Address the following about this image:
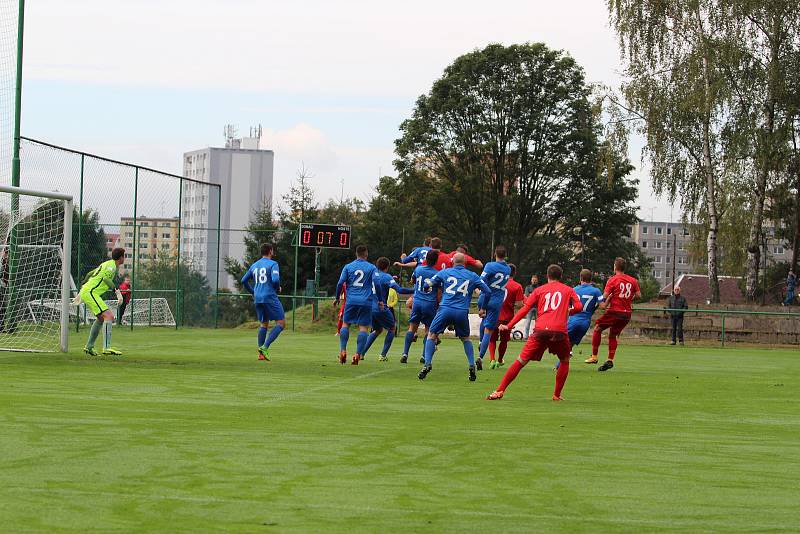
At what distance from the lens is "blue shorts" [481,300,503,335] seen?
20.3m

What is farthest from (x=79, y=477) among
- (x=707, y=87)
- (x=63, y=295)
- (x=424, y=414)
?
(x=707, y=87)

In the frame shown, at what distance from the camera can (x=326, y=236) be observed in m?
36.6

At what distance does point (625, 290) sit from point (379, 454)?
1363 cm

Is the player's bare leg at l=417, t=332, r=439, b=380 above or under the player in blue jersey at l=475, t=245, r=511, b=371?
under

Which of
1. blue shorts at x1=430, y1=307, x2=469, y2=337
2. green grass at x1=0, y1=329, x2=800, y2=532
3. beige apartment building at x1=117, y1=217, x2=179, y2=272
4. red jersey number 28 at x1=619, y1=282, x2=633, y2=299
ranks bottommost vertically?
green grass at x1=0, y1=329, x2=800, y2=532

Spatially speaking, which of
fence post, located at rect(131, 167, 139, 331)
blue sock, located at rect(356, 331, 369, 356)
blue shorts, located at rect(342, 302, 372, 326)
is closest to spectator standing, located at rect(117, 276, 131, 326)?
fence post, located at rect(131, 167, 139, 331)

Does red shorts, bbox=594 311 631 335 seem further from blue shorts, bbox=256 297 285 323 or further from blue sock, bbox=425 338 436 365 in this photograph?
blue shorts, bbox=256 297 285 323

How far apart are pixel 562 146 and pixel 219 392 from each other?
50769mm

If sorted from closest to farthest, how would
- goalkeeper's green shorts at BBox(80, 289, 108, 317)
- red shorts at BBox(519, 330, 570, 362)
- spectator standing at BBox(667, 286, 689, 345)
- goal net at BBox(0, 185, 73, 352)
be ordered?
1. red shorts at BBox(519, 330, 570, 362)
2. goalkeeper's green shorts at BBox(80, 289, 108, 317)
3. goal net at BBox(0, 185, 73, 352)
4. spectator standing at BBox(667, 286, 689, 345)

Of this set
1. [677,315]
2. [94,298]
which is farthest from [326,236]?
[94,298]

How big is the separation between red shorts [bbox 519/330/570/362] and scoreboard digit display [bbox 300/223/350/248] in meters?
22.5

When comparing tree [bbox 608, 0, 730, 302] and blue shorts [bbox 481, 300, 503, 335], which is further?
tree [bbox 608, 0, 730, 302]

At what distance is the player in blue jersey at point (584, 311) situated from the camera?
68.4 feet

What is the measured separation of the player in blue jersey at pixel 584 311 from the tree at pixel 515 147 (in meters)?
40.9
